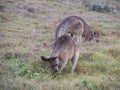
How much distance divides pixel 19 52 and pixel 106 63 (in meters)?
2.44

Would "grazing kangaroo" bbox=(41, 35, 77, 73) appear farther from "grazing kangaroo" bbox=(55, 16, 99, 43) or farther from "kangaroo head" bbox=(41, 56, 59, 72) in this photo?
"grazing kangaroo" bbox=(55, 16, 99, 43)

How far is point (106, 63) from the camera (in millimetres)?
8477

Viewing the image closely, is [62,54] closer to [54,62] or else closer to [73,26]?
[54,62]


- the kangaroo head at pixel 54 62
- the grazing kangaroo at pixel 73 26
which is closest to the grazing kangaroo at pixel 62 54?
the kangaroo head at pixel 54 62

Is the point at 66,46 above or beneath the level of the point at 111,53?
above

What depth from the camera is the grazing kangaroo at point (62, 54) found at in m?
7.25

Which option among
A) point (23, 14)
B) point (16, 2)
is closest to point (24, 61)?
point (23, 14)

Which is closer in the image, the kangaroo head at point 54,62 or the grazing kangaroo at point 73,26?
the kangaroo head at point 54,62

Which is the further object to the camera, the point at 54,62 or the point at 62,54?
the point at 62,54

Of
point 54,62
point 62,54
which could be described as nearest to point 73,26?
point 62,54

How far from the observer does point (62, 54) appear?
744cm

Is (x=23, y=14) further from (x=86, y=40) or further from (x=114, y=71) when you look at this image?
(x=114, y=71)

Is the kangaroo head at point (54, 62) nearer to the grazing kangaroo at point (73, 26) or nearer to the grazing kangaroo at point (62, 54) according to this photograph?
the grazing kangaroo at point (62, 54)

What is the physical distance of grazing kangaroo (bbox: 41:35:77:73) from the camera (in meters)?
7.25
